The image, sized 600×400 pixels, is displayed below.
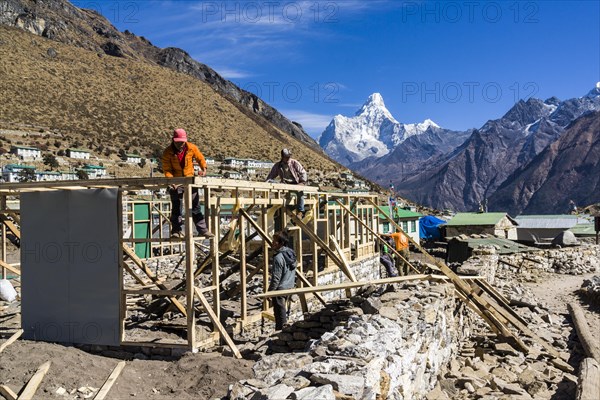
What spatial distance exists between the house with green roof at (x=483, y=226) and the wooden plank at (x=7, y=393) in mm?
37005

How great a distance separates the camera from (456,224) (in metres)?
41.6

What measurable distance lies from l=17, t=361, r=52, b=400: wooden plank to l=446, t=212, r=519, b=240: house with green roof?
36389 mm

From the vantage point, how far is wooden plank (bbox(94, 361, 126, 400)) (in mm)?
7000

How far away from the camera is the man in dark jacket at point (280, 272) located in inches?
390

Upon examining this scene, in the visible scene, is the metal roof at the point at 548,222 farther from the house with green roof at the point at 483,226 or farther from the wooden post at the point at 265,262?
the wooden post at the point at 265,262

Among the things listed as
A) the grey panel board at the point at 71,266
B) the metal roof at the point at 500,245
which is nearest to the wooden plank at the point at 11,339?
the grey panel board at the point at 71,266

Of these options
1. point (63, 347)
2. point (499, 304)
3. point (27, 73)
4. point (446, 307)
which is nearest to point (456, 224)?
point (499, 304)

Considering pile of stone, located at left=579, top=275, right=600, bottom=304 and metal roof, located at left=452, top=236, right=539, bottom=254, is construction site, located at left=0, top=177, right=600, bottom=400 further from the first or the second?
metal roof, located at left=452, top=236, right=539, bottom=254

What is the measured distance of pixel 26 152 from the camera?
2089 inches

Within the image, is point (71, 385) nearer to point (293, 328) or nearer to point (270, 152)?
point (293, 328)

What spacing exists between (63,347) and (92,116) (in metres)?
67.1

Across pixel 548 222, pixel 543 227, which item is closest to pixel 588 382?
pixel 543 227

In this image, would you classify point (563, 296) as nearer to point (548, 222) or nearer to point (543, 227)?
point (543, 227)

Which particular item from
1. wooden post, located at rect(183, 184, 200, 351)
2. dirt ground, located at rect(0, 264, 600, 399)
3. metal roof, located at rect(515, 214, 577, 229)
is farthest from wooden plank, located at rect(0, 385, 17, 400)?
metal roof, located at rect(515, 214, 577, 229)
